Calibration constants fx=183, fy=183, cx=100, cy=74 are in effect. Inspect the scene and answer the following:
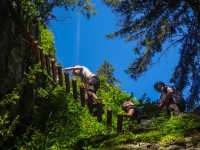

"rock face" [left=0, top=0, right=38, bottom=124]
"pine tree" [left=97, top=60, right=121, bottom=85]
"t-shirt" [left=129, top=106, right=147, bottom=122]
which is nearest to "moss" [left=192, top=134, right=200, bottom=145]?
"t-shirt" [left=129, top=106, right=147, bottom=122]

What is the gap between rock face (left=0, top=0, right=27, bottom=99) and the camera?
411 cm

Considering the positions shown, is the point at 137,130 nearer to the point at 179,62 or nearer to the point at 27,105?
the point at 27,105

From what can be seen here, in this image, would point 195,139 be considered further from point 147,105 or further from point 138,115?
point 147,105

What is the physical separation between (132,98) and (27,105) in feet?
19.0

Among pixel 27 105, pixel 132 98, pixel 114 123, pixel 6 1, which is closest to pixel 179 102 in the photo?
pixel 114 123

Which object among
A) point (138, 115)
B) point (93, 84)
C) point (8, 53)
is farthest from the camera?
point (93, 84)

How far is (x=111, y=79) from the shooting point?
25688 mm

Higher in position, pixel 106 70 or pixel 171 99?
pixel 106 70

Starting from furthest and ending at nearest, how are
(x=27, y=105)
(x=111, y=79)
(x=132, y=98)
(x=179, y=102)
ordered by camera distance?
(x=111, y=79), (x=132, y=98), (x=179, y=102), (x=27, y=105)

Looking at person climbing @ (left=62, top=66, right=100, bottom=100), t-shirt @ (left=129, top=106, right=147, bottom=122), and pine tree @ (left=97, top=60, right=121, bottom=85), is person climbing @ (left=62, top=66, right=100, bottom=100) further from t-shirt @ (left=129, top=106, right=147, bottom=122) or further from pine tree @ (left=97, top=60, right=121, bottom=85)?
pine tree @ (left=97, top=60, right=121, bottom=85)

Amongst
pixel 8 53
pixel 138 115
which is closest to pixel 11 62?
pixel 8 53

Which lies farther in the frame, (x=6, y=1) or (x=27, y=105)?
(x=27, y=105)

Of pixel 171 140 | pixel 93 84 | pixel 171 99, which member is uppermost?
pixel 93 84

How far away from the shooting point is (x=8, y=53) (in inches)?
175
